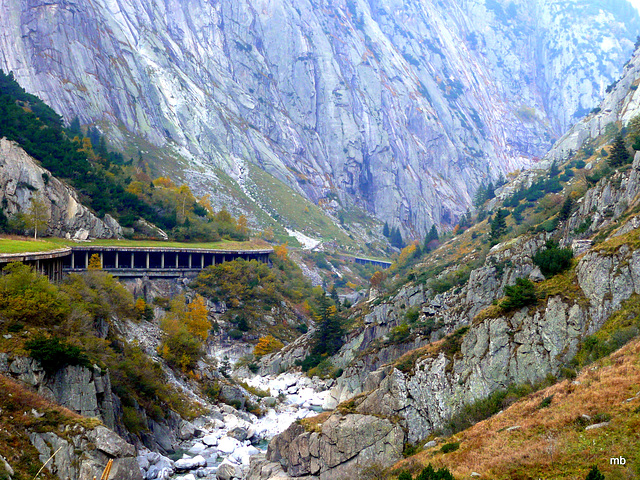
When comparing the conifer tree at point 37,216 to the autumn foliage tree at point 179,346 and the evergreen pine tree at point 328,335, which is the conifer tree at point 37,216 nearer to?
the autumn foliage tree at point 179,346

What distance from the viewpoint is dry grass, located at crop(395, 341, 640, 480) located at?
787 inches

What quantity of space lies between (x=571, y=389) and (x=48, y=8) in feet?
569

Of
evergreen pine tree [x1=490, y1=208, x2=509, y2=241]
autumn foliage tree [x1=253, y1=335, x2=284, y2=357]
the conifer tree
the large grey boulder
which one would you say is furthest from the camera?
autumn foliage tree [x1=253, y1=335, x2=284, y2=357]

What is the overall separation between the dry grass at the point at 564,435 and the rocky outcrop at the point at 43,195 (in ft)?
189

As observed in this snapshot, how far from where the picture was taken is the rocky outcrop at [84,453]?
29.7m

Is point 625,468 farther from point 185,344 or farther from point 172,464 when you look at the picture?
point 185,344

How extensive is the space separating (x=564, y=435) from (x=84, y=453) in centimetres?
2448

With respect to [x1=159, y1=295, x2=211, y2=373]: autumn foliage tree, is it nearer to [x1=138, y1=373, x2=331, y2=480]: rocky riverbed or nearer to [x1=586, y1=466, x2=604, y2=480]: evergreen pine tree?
[x1=138, y1=373, x2=331, y2=480]: rocky riverbed

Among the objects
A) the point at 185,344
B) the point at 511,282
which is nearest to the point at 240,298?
the point at 185,344

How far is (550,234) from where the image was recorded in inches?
2195

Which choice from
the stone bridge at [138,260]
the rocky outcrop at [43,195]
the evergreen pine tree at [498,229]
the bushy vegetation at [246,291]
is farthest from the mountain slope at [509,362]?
the bushy vegetation at [246,291]

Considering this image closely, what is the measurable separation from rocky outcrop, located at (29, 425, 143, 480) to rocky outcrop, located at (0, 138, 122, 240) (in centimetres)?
4320

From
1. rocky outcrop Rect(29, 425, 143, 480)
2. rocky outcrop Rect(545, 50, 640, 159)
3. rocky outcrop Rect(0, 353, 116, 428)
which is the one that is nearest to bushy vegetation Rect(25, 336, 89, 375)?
rocky outcrop Rect(0, 353, 116, 428)

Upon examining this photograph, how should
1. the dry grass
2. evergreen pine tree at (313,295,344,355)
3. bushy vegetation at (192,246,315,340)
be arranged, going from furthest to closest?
bushy vegetation at (192,246,315,340) < evergreen pine tree at (313,295,344,355) < the dry grass
